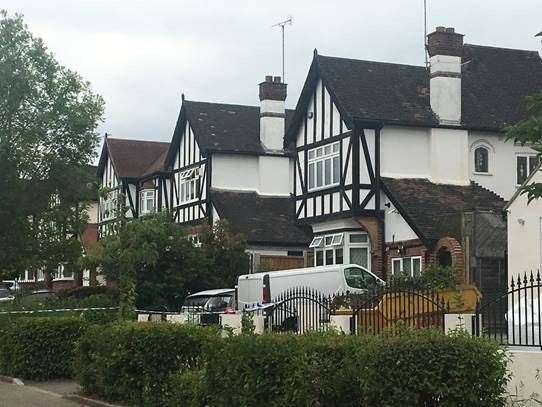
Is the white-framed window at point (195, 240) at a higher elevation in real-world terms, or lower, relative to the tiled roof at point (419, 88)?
lower

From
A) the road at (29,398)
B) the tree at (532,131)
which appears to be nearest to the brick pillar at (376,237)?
the road at (29,398)

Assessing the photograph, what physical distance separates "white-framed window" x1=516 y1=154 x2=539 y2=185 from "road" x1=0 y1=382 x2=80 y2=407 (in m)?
19.7

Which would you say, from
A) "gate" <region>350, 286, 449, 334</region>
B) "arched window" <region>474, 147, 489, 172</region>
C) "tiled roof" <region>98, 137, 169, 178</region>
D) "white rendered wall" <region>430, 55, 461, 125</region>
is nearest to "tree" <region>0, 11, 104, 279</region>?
"white rendered wall" <region>430, 55, 461, 125</region>

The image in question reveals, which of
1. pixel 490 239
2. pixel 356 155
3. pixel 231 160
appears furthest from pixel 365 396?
pixel 231 160

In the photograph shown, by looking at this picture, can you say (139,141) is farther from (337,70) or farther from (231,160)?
(337,70)

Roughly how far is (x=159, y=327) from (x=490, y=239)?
563 inches

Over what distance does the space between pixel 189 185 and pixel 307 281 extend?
15.7 m

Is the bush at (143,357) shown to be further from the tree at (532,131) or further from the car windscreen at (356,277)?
the car windscreen at (356,277)

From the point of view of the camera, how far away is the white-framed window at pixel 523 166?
33531 millimetres

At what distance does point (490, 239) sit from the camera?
90.3ft

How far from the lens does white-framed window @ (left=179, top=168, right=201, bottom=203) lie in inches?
1635

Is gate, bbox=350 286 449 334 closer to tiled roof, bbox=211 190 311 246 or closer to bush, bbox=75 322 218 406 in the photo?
bush, bbox=75 322 218 406

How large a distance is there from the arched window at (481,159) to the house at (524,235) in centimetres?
983

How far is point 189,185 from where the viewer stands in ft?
139
